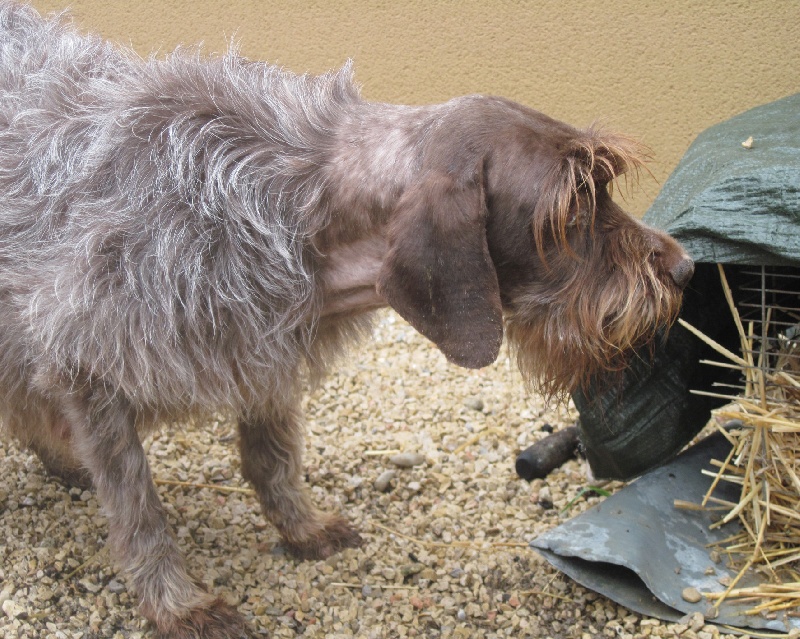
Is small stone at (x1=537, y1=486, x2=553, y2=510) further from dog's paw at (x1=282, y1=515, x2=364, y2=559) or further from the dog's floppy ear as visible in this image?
the dog's floppy ear

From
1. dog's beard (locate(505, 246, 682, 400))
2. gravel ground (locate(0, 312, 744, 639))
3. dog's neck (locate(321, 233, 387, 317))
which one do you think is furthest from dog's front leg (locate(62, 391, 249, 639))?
dog's beard (locate(505, 246, 682, 400))

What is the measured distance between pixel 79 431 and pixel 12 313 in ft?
1.57

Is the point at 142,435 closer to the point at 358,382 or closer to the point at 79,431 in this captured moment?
the point at 79,431

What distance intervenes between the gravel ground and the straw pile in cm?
37

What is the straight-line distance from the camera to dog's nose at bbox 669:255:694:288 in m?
2.98

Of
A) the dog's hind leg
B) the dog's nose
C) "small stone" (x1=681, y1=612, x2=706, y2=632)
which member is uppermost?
the dog's nose

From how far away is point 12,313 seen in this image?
10.5ft

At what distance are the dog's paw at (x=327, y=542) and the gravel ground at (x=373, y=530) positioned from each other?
5 centimetres

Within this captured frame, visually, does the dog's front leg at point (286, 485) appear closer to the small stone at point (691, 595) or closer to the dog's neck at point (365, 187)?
the dog's neck at point (365, 187)

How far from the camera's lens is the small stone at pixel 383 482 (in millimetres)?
4477

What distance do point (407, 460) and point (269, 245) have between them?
77.1 inches

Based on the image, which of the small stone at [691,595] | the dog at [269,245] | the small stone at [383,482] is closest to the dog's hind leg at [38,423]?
the dog at [269,245]

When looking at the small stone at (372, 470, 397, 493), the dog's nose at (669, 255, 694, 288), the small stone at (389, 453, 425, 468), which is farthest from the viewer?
the small stone at (389, 453, 425, 468)

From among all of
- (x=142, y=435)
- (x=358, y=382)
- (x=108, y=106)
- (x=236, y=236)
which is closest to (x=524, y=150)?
(x=236, y=236)
